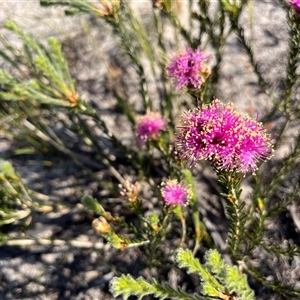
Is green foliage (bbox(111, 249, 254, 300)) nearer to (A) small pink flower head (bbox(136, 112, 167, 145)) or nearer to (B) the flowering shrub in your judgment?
(B) the flowering shrub

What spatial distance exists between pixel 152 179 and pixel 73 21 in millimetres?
1672

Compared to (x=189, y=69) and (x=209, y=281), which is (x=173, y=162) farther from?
(x=209, y=281)

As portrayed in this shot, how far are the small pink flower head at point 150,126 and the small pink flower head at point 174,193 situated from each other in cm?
38

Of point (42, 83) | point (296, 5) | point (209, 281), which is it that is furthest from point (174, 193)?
point (296, 5)

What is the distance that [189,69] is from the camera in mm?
1930

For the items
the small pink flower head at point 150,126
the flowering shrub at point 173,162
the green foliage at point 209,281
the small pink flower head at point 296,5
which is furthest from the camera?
the small pink flower head at point 150,126

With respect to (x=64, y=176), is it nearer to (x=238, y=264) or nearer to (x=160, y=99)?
(x=160, y=99)

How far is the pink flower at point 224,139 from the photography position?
1381 mm

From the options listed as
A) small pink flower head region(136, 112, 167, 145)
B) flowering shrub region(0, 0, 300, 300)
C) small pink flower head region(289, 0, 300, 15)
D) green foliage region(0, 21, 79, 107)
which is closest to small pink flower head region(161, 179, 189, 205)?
flowering shrub region(0, 0, 300, 300)

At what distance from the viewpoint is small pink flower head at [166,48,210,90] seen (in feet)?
6.09

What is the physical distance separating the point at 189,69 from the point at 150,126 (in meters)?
0.47

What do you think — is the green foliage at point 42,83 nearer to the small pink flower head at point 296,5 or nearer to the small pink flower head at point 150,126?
the small pink flower head at point 150,126

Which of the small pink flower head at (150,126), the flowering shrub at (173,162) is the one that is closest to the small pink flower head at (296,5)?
the flowering shrub at (173,162)

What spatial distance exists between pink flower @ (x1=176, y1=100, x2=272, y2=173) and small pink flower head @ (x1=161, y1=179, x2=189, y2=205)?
393 mm
